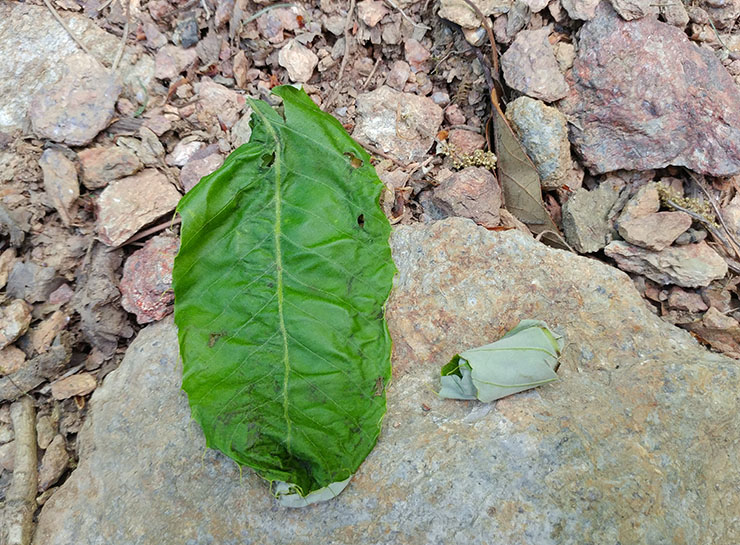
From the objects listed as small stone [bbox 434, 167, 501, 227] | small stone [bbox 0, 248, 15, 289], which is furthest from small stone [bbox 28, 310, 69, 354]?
small stone [bbox 434, 167, 501, 227]

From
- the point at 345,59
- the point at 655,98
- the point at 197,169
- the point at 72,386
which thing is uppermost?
the point at 655,98

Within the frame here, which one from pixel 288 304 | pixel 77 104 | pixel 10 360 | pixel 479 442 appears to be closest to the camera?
pixel 479 442

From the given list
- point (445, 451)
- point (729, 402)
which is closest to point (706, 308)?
point (729, 402)

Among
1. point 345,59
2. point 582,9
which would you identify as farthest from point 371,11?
point 582,9

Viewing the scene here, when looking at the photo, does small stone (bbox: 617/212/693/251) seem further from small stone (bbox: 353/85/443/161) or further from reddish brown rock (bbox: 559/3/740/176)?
small stone (bbox: 353/85/443/161)

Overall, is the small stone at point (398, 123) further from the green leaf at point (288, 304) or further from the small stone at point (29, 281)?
the small stone at point (29, 281)

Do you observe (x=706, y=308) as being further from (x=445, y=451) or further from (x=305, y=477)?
(x=305, y=477)

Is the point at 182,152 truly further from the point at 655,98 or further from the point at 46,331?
the point at 655,98
